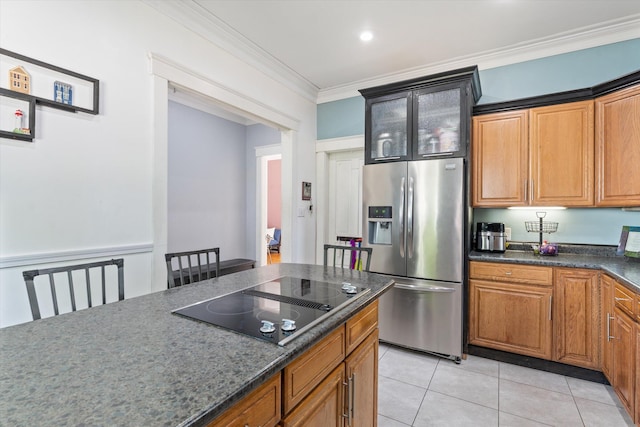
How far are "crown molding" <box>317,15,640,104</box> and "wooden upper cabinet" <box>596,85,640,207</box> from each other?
706 millimetres

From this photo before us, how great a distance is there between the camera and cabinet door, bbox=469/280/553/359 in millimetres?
2551

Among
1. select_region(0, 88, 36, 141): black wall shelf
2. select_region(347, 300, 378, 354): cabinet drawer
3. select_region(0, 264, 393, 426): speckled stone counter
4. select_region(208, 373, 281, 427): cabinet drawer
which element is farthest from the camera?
select_region(0, 88, 36, 141): black wall shelf

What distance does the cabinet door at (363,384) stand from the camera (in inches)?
52.8

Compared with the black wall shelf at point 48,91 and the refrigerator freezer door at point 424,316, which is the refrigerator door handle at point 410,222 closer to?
the refrigerator freezer door at point 424,316

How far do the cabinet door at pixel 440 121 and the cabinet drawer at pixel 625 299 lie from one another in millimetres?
1433

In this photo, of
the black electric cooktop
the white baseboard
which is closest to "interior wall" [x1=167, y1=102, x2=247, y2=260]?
the white baseboard

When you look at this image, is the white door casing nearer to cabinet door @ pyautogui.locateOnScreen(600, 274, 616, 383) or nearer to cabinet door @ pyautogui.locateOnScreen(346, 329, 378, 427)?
cabinet door @ pyautogui.locateOnScreen(600, 274, 616, 383)

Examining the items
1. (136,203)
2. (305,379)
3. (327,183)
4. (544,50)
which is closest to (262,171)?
(327,183)

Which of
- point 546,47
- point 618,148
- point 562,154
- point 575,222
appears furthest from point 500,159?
point 546,47

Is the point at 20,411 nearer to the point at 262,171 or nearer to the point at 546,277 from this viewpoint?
the point at 546,277

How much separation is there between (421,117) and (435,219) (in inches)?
38.8

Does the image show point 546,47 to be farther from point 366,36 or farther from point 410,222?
point 410,222

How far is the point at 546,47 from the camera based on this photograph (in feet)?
9.61

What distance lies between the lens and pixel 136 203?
2.18 metres
